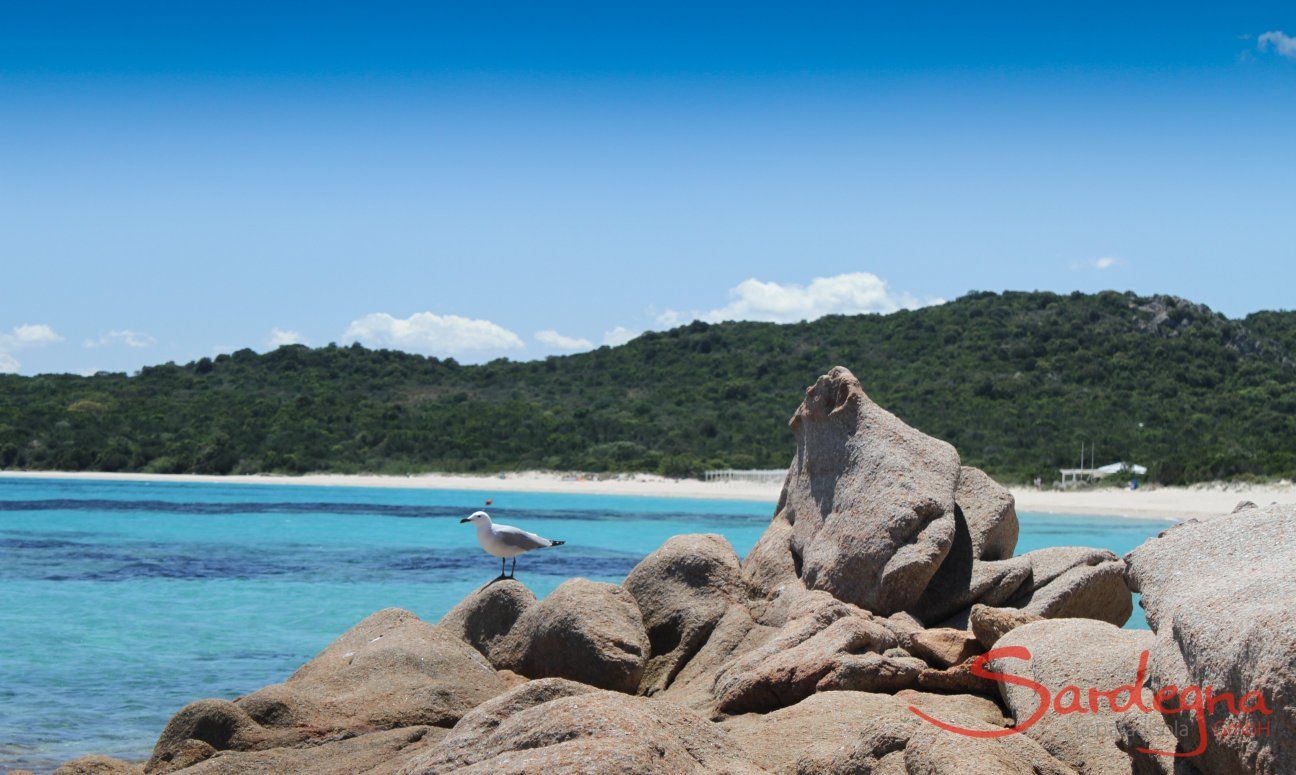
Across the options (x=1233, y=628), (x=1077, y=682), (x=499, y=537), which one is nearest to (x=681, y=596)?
(x=499, y=537)

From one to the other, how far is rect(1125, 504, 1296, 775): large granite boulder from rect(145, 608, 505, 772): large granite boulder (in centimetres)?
373

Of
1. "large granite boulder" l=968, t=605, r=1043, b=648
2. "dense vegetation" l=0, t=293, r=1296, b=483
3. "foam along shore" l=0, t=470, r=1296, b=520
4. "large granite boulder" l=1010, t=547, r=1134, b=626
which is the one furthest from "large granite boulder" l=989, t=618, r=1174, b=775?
"dense vegetation" l=0, t=293, r=1296, b=483

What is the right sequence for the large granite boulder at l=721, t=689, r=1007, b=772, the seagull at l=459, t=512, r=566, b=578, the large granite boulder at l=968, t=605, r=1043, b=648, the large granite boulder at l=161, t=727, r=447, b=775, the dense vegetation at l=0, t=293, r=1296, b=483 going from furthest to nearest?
1. the dense vegetation at l=0, t=293, r=1296, b=483
2. the seagull at l=459, t=512, r=566, b=578
3. the large granite boulder at l=968, t=605, r=1043, b=648
4. the large granite boulder at l=161, t=727, r=447, b=775
5. the large granite boulder at l=721, t=689, r=1007, b=772

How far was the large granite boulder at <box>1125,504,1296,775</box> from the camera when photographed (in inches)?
158

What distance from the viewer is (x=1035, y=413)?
5688cm

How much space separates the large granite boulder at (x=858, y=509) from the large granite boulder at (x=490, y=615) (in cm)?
188

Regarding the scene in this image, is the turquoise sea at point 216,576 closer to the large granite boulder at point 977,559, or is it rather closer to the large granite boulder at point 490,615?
the large granite boulder at point 490,615

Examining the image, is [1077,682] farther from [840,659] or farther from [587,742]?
[587,742]

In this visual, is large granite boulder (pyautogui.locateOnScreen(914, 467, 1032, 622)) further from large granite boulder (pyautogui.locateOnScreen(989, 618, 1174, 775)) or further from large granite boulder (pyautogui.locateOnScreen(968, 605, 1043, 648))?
large granite boulder (pyautogui.locateOnScreen(989, 618, 1174, 775))

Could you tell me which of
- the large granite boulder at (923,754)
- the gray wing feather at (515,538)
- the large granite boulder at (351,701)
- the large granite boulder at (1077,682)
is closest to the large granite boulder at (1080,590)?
the large granite boulder at (1077,682)

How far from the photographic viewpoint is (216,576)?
20.5 metres

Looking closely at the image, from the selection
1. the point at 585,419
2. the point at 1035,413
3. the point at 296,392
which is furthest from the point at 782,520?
the point at 296,392

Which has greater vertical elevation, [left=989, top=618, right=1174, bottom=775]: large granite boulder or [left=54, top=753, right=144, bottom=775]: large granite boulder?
[left=989, top=618, right=1174, bottom=775]: large granite boulder

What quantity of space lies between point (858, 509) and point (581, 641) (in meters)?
2.26
